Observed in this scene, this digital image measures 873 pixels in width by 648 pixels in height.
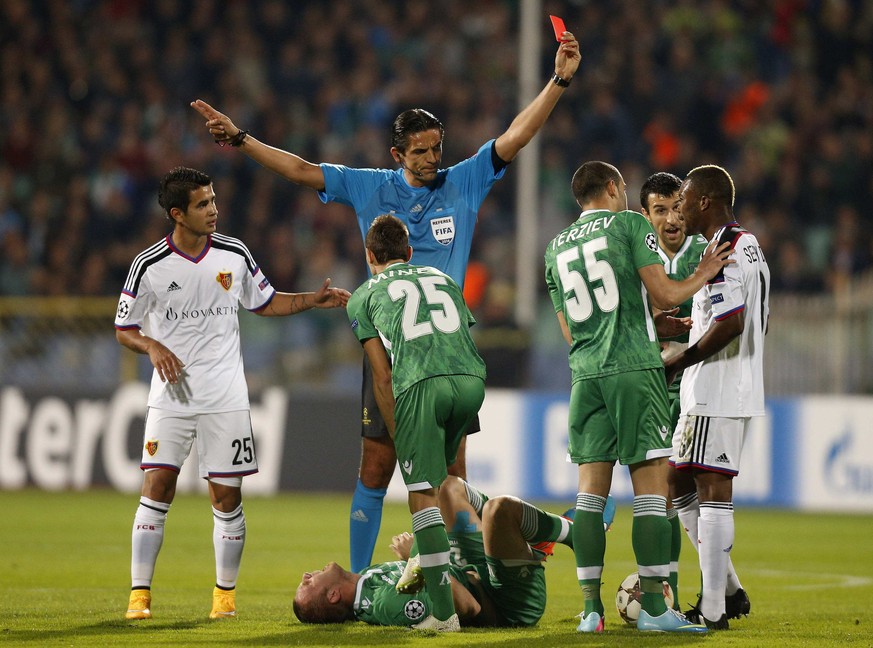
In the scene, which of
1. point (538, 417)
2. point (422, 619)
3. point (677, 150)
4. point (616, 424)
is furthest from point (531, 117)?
point (677, 150)

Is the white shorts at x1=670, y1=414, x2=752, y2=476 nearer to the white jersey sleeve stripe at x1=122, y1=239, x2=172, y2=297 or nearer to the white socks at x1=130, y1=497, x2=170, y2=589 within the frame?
the white socks at x1=130, y1=497, x2=170, y2=589

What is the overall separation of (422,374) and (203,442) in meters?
1.55

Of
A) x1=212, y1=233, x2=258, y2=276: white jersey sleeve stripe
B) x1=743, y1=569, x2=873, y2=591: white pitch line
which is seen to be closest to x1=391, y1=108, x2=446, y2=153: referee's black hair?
x1=212, y1=233, x2=258, y2=276: white jersey sleeve stripe

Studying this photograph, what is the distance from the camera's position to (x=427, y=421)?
629 cm

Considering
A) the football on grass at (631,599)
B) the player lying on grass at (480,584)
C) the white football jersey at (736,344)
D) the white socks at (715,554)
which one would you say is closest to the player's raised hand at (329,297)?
the player lying on grass at (480,584)

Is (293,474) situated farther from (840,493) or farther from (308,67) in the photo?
(308,67)

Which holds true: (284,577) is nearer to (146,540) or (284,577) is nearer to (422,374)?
(146,540)

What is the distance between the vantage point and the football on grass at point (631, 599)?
6684 millimetres

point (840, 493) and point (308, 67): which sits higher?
point (308, 67)

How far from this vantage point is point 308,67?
20.9 m

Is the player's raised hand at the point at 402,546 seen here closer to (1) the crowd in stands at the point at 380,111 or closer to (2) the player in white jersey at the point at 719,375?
(2) the player in white jersey at the point at 719,375

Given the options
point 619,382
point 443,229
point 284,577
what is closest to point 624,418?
point 619,382

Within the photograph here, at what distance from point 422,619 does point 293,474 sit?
378 inches

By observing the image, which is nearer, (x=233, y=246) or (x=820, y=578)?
(x=233, y=246)
